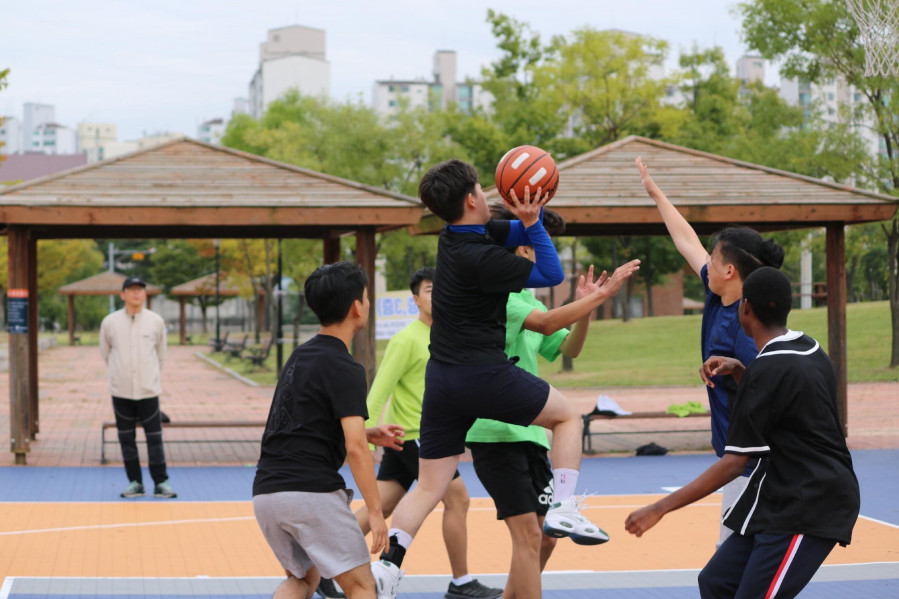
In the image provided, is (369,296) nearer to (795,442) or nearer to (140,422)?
(140,422)

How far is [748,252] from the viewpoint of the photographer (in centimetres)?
484

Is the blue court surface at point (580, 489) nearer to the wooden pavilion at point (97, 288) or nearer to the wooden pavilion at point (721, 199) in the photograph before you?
the wooden pavilion at point (721, 199)

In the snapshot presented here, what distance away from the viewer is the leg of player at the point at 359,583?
464cm

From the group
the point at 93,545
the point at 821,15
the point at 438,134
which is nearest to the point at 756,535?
the point at 93,545

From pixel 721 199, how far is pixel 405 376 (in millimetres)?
8253

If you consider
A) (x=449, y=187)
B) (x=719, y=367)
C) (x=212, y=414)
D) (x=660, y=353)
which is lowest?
(x=660, y=353)

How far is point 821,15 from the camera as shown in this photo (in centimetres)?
2844

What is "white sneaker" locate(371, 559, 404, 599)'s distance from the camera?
4844 millimetres

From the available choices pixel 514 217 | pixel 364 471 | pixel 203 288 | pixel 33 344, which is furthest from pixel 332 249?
pixel 203 288

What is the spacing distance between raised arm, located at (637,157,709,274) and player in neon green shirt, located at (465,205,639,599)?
47 centimetres

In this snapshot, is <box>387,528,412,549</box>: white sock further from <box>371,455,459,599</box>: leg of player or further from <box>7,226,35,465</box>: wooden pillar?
<box>7,226,35,465</box>: wooden pillar

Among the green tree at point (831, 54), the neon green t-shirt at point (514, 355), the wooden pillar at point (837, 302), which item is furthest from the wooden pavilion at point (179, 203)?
the green tree at point (831, 54)

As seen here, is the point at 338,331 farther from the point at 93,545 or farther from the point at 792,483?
the point at 93,545

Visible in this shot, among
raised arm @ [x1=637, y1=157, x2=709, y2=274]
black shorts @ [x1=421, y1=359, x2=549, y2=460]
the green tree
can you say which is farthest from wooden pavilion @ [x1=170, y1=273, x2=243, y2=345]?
black shorts @ [x1=421, y1=359, x2=549, y2=460]
